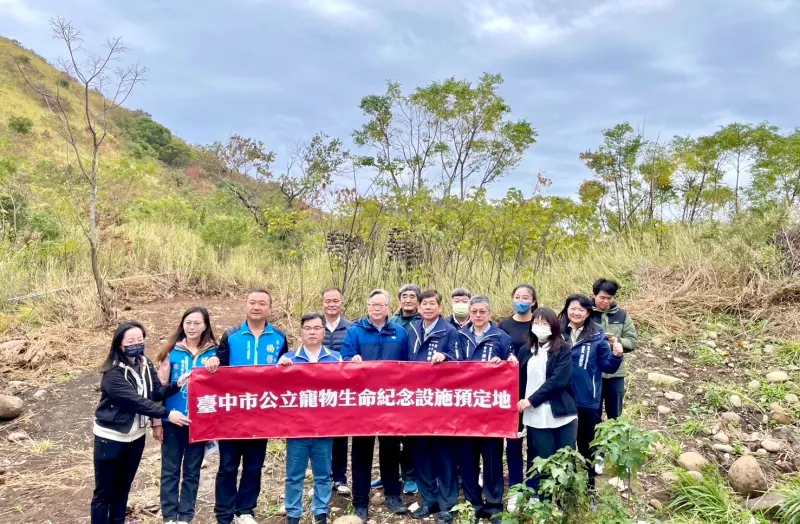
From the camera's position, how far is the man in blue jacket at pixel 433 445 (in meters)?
3.77

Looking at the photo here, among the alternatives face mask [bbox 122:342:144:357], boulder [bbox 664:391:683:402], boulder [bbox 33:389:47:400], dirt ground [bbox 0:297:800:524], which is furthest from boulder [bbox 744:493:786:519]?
boulder [bbox 33:389:47:400]

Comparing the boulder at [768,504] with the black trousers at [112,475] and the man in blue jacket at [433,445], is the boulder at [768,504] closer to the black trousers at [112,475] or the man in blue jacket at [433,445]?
the man in blue jacket at [433,445]

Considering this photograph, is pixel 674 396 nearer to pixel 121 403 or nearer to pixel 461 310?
pixel 461 310

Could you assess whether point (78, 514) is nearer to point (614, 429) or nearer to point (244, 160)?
point (614, 429)

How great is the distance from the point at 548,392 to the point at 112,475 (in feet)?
9.55

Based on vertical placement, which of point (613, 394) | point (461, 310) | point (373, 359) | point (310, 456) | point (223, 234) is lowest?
point (310, 456)

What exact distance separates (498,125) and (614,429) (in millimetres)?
12188

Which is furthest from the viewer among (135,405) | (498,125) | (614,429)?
(498,125)

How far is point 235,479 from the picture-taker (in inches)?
146

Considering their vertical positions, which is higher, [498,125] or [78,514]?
[498,125]

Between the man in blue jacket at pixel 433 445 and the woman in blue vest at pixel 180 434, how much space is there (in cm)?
157

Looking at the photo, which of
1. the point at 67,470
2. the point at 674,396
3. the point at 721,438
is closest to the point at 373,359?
the point at 67,470

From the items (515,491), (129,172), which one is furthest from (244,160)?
(515,491)

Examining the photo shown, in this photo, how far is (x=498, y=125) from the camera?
14117 millimetres
